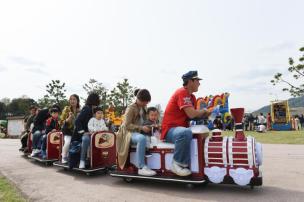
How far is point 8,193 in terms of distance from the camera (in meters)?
5.85

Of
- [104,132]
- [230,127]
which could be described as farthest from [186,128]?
[230,127]

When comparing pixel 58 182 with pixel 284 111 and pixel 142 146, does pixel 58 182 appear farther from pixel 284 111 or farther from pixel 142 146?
pixel 284 111

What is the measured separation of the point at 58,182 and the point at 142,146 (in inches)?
82.3

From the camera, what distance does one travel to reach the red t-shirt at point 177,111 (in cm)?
593

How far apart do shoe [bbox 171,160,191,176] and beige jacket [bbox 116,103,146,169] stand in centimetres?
115

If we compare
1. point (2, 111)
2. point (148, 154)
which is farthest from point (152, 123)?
point (2, 111)

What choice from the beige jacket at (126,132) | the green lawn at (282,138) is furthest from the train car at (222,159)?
the green lawn at (282,138)

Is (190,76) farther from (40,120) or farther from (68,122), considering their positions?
(40,120)

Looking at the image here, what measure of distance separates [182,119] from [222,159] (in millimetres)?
1044

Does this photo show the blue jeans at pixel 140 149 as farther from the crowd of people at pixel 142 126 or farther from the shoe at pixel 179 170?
the shoe at pixel 179 170

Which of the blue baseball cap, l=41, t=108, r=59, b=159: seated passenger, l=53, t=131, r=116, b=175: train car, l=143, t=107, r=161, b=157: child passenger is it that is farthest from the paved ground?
l=41, t=108, r=59, b=159: seated passenger

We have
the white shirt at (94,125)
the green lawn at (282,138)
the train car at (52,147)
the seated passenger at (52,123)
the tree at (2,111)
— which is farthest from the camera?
the tree at (2,111)

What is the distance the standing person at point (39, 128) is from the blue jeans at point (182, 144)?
5924 millimetres

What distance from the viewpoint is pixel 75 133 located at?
805 cm
